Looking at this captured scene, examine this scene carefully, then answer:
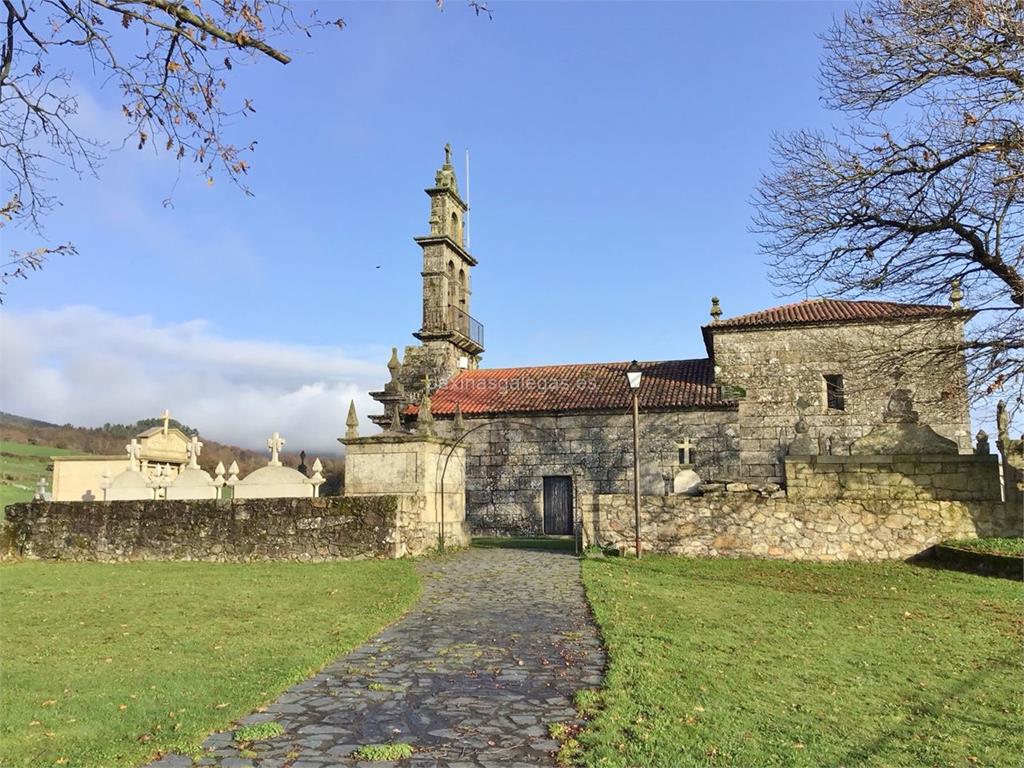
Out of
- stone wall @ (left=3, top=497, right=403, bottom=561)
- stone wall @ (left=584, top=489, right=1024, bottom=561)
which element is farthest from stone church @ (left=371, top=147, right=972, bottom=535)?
stone wall @ (left=3, top=497, right=403, bottom=561)

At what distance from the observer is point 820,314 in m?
23.3

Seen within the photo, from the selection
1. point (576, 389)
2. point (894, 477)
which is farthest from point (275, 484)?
point (894, 477)

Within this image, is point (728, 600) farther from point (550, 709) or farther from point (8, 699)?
point (8, 699)

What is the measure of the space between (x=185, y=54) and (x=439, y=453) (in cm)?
1171

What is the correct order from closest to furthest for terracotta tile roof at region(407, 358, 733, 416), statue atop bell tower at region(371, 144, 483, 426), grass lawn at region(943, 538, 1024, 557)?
grass lawn at region(943, 538, 1024, 557)
terracotta tile roof at region(407, 358, 733, 416)
statue atop bell tower at region(371, 144, 483, 426)

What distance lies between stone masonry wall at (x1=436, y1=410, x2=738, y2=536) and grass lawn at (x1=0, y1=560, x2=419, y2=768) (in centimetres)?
1141

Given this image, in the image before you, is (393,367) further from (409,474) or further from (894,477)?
(894,477)

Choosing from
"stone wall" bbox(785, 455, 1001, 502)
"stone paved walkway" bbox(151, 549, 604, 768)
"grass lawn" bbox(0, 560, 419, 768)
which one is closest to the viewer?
"stone paved walkway" bbox(151, 549, 604, 768)

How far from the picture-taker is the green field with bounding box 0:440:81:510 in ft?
93.0

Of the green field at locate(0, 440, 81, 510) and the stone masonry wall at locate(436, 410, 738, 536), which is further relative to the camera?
the green field at locate(0, 440, 81, 510)

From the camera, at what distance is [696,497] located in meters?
15.0

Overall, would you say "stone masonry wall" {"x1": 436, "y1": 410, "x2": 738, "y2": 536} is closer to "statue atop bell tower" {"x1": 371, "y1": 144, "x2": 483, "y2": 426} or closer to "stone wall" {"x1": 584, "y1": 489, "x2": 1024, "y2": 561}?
"statue atop bell tower" {"x1": 371, "y1": 144, "x2": 483, "y2": 426}

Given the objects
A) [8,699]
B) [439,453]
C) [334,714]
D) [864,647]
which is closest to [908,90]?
[864,647]

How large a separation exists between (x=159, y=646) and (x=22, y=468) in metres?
34.5
